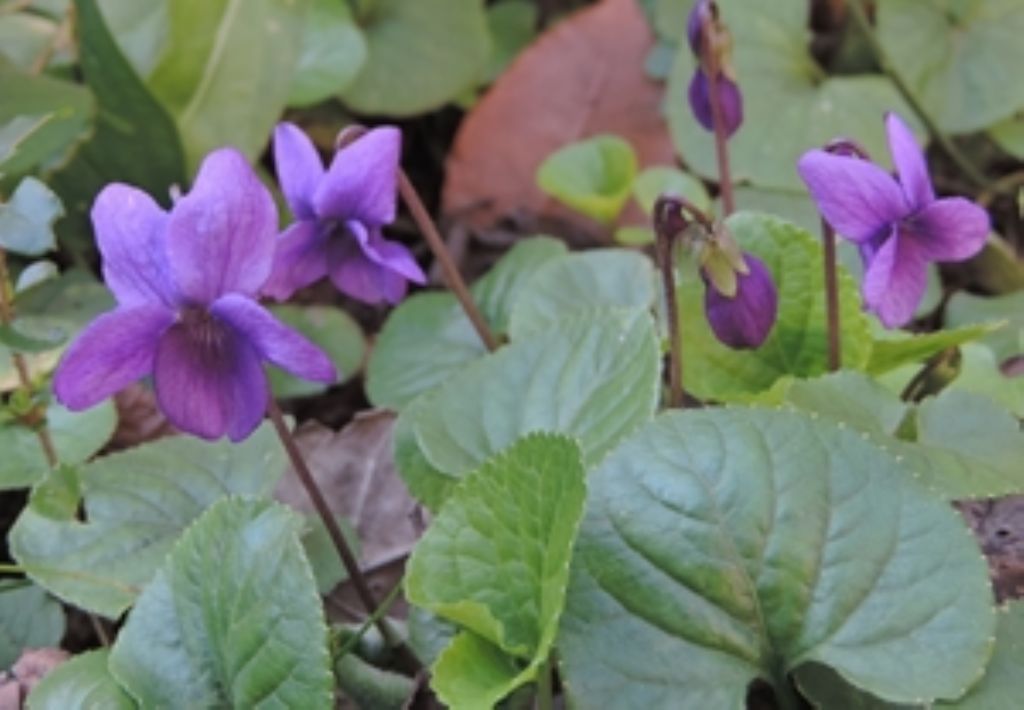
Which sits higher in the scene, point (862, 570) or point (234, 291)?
point (234, 291)

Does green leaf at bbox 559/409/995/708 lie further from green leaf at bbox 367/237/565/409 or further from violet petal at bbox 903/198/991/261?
green leaf at bbox 367/237/565/409

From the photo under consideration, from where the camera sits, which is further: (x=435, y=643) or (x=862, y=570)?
(x=435, y=643)

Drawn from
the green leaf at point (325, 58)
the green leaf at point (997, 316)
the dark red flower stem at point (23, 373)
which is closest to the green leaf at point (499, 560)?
the dark red flower stem at point (23, 373)

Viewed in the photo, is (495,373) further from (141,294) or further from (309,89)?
(309,89)

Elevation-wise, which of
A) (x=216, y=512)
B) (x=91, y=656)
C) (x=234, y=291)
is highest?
(x=234, y=291)

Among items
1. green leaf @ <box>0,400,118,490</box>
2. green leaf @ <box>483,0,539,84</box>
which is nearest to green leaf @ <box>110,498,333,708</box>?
green leaf @ <box>0,400,118,490</box>

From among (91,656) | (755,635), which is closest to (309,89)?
(91,656)
